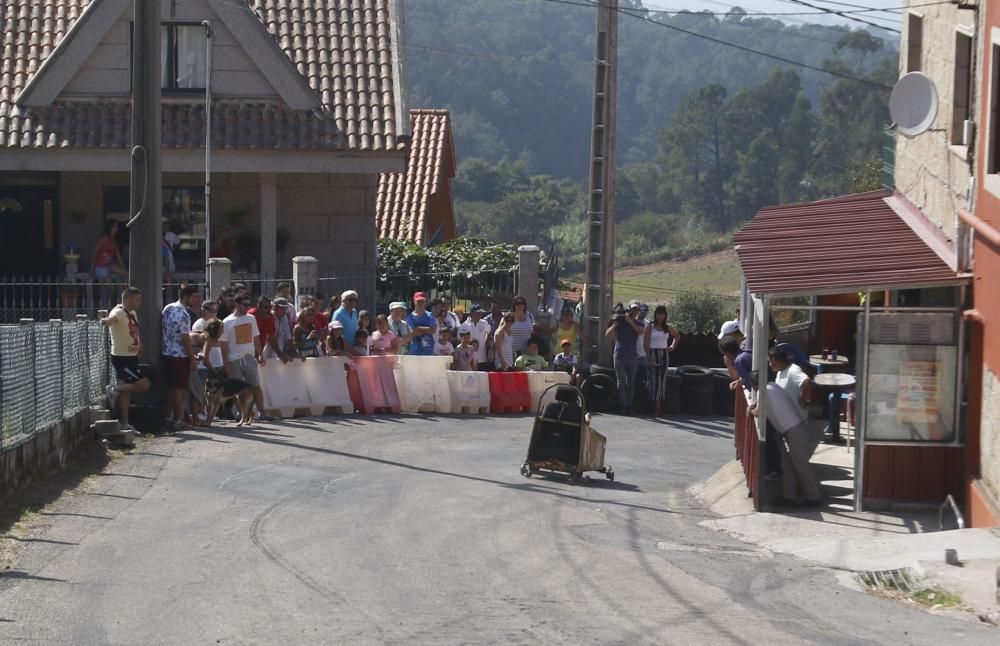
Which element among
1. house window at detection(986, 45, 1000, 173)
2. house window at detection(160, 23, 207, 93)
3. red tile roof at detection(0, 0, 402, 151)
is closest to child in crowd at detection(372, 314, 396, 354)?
red tile roof at detection(0, 0, 402, 151)

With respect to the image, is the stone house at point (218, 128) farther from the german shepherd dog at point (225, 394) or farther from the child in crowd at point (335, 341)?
the german shepherd dog at point (225, 394)

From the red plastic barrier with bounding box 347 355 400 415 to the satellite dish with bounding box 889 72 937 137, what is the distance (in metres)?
8.44

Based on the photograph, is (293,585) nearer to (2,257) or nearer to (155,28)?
(155,28)

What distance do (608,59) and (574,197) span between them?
94890 mm

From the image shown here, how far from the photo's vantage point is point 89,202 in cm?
2961

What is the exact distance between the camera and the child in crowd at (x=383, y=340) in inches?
869

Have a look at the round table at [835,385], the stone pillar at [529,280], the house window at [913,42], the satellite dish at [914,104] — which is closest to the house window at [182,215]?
the stone pillar at [529,280]

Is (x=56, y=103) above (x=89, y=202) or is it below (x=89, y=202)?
above

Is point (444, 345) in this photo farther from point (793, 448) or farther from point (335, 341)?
point (793, 448)

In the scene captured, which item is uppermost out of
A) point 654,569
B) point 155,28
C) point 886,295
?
point 155,28

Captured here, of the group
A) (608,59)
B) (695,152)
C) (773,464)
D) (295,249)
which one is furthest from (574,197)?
(773,464)

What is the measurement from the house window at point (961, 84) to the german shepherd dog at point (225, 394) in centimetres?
905

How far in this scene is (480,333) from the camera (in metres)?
23.4

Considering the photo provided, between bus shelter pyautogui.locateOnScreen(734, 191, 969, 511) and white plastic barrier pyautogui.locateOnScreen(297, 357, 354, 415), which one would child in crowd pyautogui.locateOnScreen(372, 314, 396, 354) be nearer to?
white plastic barrier pyautogui.locateOnScreen(297, 357, 354, 415)
